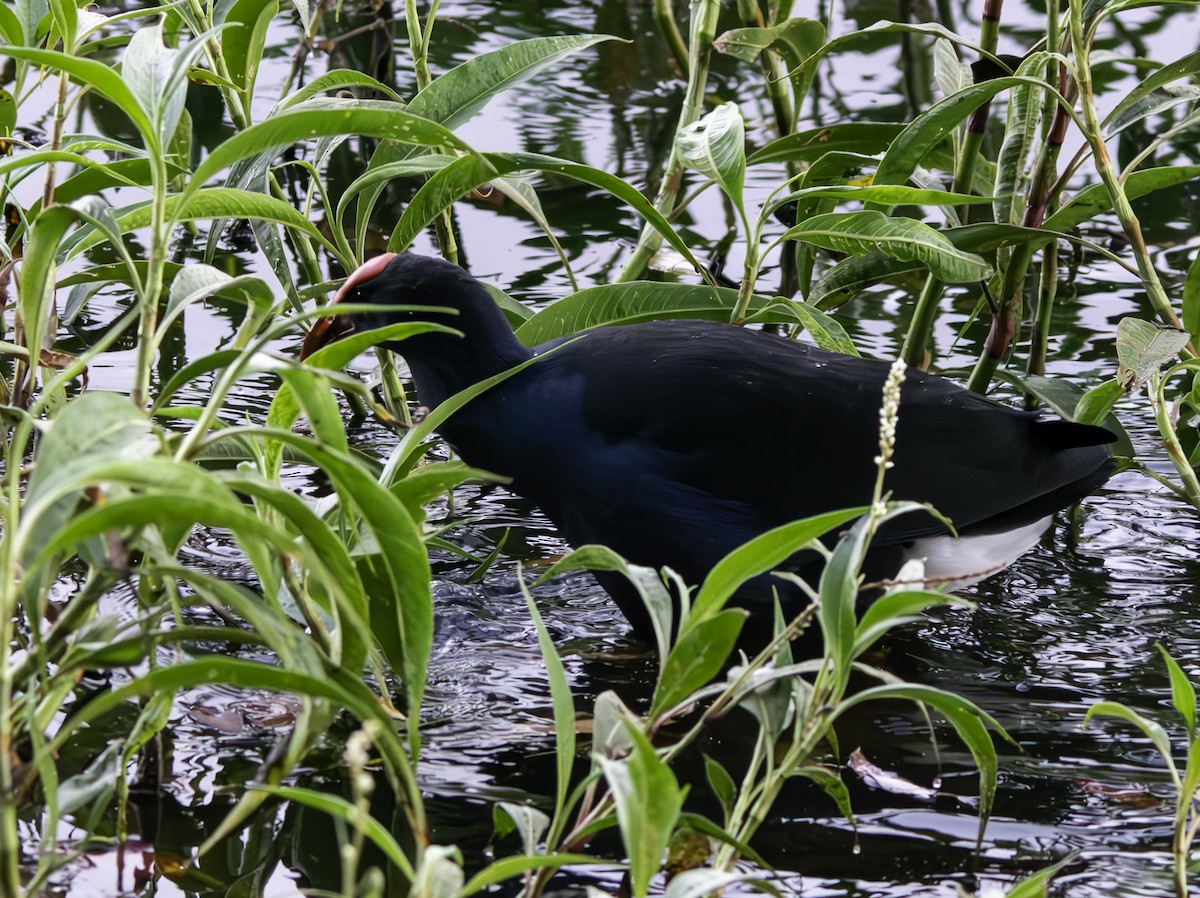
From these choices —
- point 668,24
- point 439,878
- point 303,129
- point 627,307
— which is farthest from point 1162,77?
point 439,878

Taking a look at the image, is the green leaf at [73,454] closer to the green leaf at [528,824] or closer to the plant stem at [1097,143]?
the green leaf at [528,824]

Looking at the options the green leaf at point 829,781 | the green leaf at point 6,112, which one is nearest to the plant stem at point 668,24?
the green leaf at point 6,112

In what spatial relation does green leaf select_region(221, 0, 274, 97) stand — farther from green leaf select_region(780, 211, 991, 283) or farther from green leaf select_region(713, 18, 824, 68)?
green leaf select_region(780, 211, 991, 283)

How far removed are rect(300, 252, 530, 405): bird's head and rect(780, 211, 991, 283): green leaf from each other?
1.79ft

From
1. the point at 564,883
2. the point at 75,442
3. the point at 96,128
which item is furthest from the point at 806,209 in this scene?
the point at 96,128

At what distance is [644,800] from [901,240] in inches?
57.2

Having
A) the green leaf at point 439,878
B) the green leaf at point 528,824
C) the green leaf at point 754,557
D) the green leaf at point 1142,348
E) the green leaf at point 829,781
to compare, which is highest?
the green leaf at point 754,557

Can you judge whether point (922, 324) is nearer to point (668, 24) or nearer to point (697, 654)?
point (668, 24)

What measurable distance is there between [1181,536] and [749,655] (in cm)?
95

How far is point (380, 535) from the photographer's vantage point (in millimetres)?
1623

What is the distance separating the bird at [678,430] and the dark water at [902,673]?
0.23m

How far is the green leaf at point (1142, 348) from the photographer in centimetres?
256

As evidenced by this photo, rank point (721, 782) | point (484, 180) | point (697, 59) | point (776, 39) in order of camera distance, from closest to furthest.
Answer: point (721, 782) < point (484, 180) < point (697, 59) < point (776, 39)

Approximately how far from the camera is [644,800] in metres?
1.47
